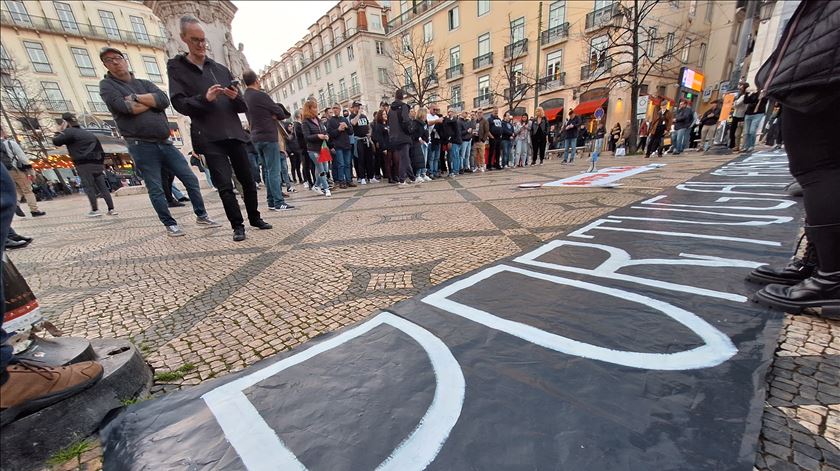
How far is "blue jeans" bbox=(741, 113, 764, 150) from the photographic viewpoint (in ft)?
28.0

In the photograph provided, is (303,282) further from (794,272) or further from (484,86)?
(484,86)

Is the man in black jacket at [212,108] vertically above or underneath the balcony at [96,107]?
underneath

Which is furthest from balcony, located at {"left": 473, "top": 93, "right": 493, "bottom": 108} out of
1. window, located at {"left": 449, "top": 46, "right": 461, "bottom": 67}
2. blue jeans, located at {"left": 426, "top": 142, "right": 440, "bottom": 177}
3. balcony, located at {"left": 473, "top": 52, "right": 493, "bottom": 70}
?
blue jeans, located at {"left": 426, "top": 142, "right": 440, "bottom": 177}

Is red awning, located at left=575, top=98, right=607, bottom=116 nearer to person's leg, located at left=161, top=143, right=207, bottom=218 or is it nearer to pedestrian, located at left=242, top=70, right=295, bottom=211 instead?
pedestrian, located at left=242, top=70, right=295, bottom=211

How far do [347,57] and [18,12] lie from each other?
2418 centimetres

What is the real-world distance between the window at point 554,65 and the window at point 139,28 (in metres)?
34.2

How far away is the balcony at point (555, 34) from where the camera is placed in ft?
67.4

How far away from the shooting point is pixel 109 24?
27.2 meters

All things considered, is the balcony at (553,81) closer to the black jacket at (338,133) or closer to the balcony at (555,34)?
the balcony at (555,34)

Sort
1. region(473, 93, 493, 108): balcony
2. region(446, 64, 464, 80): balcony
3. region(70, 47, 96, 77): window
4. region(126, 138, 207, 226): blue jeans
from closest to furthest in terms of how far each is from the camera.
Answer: region(126, 138, 207, 226): blue jeans
region(473, 93, 493, 108): balcony
region(70, 47, 96, 77): window
region(446, 64, 464, 80): balcony

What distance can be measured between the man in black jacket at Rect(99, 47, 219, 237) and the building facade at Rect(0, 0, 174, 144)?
92.2ft

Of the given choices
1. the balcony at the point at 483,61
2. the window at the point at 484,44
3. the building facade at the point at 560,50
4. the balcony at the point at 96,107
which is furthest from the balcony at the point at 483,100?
the balcony at the point at 96,107

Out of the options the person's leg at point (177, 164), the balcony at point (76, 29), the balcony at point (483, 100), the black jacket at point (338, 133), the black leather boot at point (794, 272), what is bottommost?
the black leather boot at point (794, 272)

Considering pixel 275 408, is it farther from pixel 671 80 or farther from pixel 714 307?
pixel 671 80
